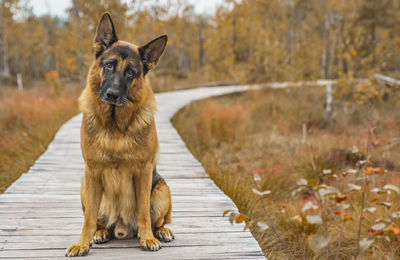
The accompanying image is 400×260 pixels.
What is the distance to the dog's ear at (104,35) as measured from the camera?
7.71ft

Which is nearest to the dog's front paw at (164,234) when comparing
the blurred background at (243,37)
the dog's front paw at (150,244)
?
the dog's front paw at (150,244)

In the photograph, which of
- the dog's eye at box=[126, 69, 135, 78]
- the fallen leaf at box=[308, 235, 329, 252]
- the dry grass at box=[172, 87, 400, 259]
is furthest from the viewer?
the dry grass at box=[172, 87, 400, 259]

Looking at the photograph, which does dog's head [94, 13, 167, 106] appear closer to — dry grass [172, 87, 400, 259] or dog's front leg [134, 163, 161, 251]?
dog's front leg [134, 163, 161, 251]

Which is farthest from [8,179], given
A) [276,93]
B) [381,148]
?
[276,93]

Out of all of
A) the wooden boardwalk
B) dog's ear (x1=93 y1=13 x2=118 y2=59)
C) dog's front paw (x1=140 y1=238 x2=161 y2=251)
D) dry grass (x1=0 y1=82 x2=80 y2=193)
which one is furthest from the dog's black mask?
dry grass (x1=0 y1=82 x2=80 y2=193)

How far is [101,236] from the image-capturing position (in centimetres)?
256

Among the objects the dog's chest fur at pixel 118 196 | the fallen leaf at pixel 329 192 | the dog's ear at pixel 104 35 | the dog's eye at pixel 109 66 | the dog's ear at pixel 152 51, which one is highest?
the dog's ear at pixel 104 35

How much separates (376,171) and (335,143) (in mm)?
6176

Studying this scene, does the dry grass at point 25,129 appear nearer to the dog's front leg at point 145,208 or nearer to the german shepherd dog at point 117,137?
the german shepherd dog at point 117,137

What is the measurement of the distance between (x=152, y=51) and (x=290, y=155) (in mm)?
5456

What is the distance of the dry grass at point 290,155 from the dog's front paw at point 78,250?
4.02 feet

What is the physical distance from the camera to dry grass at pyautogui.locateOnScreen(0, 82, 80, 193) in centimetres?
544

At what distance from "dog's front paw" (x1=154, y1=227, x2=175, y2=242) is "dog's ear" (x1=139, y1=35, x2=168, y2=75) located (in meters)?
1.18

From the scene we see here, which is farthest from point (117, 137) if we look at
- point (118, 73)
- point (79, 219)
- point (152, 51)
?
point (79, 219)
